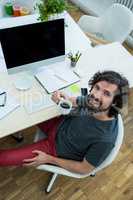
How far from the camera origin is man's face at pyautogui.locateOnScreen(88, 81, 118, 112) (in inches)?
59.7

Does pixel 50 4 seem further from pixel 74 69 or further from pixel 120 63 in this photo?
pixel 120 63

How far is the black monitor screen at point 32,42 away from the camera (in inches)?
63.6

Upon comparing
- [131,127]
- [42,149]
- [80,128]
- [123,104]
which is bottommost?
[131,127]

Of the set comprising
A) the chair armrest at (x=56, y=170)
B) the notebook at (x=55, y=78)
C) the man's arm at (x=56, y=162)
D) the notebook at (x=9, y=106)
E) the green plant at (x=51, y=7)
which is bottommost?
the chair armrest at (x=56, y=170)

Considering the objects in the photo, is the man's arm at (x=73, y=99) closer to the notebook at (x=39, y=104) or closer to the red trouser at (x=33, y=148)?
the notebook at (x=39, y=104)

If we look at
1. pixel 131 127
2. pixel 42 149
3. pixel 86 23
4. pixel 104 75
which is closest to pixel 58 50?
pixel 104 75

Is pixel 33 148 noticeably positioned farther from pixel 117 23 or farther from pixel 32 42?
pixel 117 23

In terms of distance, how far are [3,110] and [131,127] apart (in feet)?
4.98

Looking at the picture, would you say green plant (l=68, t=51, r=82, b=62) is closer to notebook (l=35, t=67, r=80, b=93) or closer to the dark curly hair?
notebook (l=35, t=67, r=80, b=93)

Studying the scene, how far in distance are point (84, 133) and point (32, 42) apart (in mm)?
689

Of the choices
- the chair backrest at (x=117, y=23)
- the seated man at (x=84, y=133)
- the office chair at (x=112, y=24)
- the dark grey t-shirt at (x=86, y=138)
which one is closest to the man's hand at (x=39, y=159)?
the seated man at (x=84, y=133)


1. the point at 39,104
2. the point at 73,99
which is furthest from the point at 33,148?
the point at 73,99

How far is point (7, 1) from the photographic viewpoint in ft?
7.50

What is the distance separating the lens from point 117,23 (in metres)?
2.57
